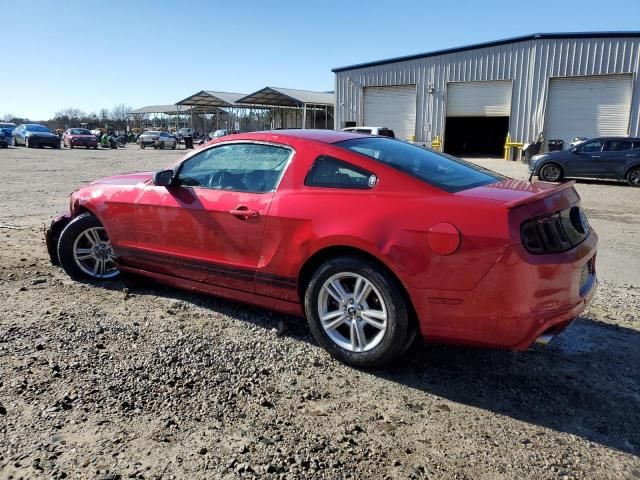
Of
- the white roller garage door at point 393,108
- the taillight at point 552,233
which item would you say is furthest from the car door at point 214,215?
the white roller garage door at point 393,108

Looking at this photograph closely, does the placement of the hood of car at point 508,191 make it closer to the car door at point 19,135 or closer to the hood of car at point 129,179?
the hood of car at point 129,179

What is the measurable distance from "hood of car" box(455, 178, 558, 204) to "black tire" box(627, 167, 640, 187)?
14289 mm

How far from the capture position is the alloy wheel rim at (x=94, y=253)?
5.11m

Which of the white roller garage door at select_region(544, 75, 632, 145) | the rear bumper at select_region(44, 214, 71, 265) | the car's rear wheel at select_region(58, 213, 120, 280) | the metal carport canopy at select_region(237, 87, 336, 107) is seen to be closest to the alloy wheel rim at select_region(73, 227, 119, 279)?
the car's rear wheel at select_region(58, 213, 120, 280)

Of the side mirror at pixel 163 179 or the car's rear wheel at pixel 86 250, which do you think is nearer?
the side mirror at pixel 163 179

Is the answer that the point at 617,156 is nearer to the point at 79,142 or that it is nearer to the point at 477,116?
the point at 477,116

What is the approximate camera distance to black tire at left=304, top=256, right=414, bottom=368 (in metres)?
3.20

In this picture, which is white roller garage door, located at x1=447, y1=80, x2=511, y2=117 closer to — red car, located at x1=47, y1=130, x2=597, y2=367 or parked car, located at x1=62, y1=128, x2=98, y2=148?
red car, located at x1=47, y1=130, x2=597, y2=367

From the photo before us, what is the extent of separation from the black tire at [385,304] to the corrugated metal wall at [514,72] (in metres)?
26.0

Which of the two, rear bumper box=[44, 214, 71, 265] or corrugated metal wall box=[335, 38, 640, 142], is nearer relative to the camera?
rear bumper box=[44, 214, 71, 265]

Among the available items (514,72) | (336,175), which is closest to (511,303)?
(336,175)

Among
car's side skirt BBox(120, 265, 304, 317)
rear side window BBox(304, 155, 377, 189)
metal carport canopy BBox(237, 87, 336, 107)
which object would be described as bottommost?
car's side skirt BBox(120, 265, 304, 317)

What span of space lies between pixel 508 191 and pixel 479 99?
27270mm

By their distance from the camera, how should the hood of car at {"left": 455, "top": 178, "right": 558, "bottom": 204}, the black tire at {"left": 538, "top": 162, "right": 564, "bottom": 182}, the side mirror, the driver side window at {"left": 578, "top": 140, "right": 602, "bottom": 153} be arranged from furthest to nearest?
1. the black tire at {"left": 538, "top": 162, "right": 564, "bottom": 182}
2. the driver side window at {"left": 578, "top": 140, "right": 602, "bottom": 153}
3. the side mirror
4. the hood of car at {"left": 455, "top": 178, "right": 558, "bottom": 204}
